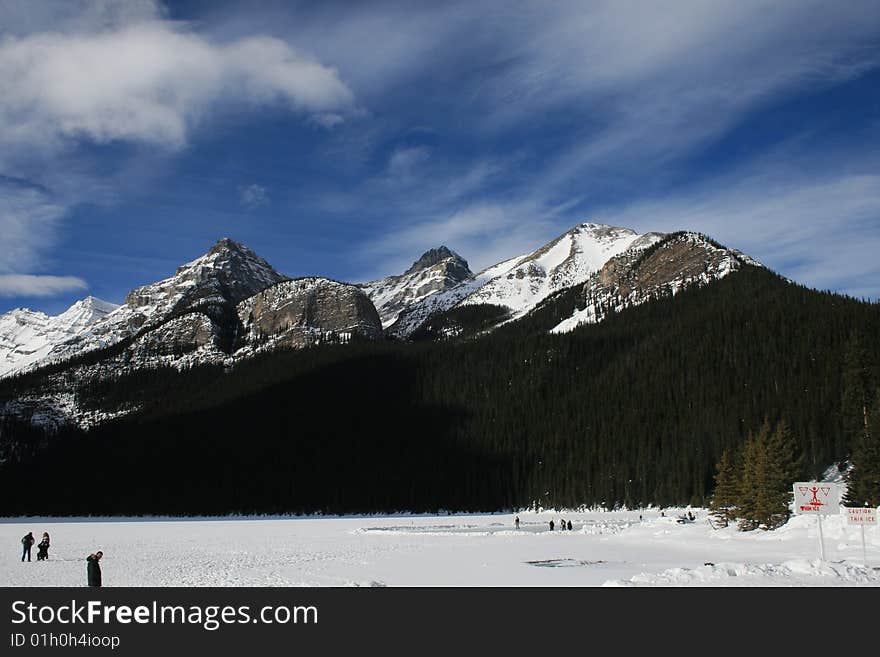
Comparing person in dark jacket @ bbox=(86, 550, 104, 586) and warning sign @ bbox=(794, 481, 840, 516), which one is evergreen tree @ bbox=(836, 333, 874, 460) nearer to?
warning sign @ bbox=(794, 481, 840, 516)

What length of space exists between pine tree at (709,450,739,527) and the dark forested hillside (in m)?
26.8

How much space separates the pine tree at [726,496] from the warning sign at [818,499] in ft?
69.2

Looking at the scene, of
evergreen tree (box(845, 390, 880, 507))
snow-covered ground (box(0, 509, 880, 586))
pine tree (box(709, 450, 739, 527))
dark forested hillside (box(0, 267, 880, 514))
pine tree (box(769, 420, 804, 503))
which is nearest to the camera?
snow-covered ground (box(0, 509, 880, 586))

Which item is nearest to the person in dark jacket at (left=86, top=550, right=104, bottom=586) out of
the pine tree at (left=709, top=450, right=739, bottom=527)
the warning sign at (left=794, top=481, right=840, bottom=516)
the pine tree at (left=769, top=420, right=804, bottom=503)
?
the warning sign at (left=794, top=481, right=840, bottom=516)

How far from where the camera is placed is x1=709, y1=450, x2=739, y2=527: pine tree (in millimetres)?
48719

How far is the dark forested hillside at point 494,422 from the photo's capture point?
9612 centimetres

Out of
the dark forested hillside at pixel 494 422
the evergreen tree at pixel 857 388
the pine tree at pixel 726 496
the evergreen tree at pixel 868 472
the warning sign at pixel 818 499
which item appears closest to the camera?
the warning sign at pixel 818 499

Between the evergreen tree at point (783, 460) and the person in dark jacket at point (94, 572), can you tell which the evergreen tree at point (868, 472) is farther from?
the person in dark jacket at point (94, 572)

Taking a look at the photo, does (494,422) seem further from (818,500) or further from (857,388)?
(818,500)

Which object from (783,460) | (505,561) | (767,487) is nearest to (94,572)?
(505,561)

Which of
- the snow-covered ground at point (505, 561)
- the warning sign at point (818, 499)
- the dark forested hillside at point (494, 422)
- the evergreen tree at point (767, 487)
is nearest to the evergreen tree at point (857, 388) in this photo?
the dark forested hillside at point (494, 422)

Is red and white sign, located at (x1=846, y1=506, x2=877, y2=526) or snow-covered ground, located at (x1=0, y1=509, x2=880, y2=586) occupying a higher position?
red and white sign, located at (x1=846, y1=506, x2=877, y2=526)
